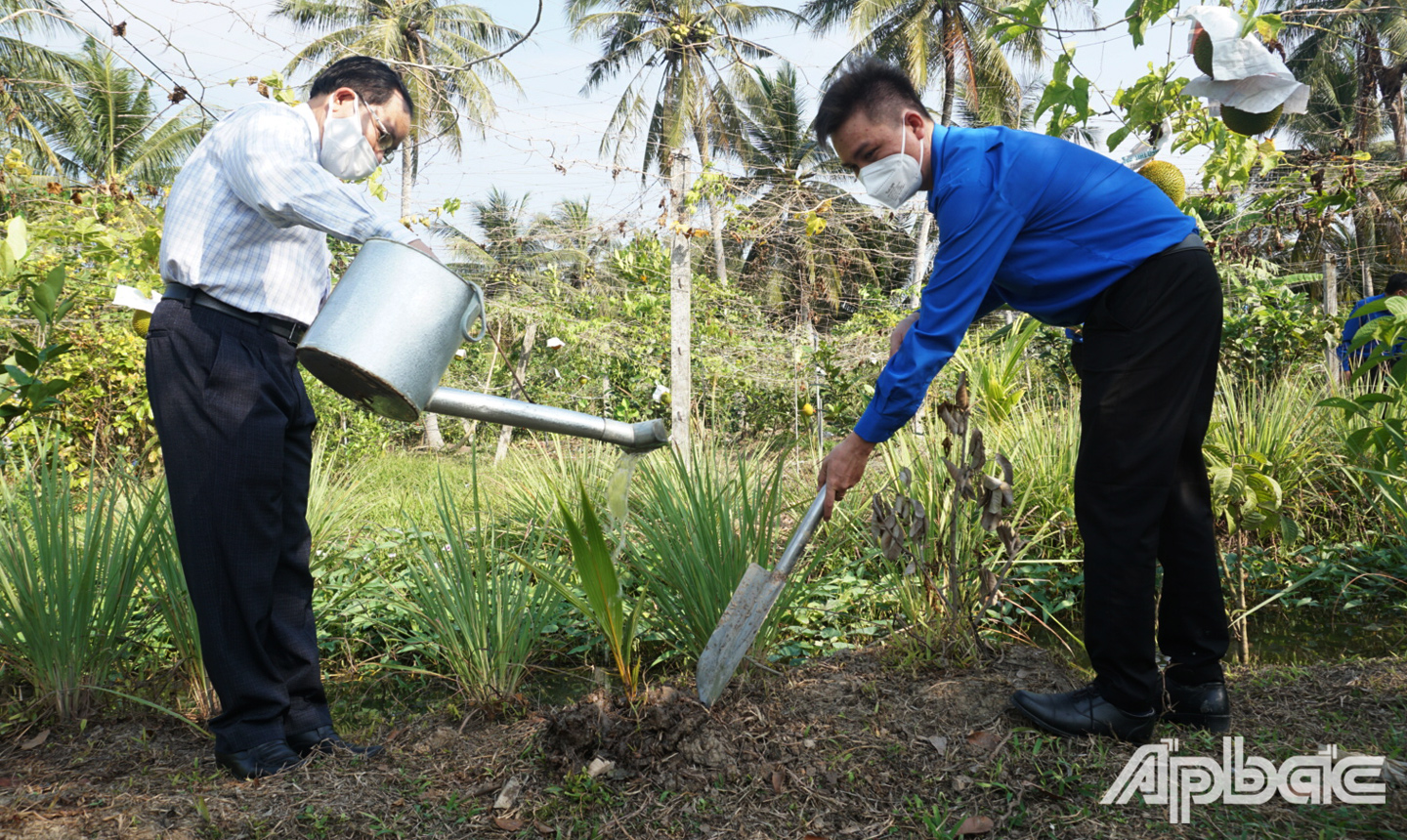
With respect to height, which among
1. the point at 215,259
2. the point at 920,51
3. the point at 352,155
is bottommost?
the point at 215,259

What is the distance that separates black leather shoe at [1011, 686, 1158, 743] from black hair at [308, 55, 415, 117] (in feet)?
6.67

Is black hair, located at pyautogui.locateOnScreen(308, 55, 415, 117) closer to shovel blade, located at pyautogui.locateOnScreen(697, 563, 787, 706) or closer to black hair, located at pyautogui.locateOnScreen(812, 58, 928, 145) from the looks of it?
black hair, located at pyautogui.locateOnScreen(812, 58, 928, 145)

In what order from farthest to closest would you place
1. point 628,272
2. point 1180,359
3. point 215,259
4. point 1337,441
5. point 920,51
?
point 920,51, point 628,272, point 1337,441, point 215,259, point 1180,359

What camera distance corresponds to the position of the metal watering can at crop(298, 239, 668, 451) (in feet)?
4.85

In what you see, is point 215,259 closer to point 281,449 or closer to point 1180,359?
point 281,449

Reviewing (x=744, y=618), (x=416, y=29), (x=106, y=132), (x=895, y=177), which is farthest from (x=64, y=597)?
(x=106, y=132)

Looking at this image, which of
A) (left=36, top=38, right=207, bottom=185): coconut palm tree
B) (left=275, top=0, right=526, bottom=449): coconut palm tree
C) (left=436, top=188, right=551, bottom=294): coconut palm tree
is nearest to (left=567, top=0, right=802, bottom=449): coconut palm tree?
(left=436, top=188, right=551, bottom=294): coconut palm tree

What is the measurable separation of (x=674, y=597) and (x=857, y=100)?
1.40 metres

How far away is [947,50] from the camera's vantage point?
568 inches

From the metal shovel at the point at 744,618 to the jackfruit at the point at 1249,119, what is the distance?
59.4 inches

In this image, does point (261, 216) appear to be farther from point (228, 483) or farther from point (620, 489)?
point (620, 489)

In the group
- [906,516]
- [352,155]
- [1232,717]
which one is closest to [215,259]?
[352,155]

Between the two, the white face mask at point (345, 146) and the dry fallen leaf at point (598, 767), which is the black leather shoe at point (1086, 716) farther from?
the white face mask at point (345, 146)

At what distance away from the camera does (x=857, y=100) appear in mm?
1926
